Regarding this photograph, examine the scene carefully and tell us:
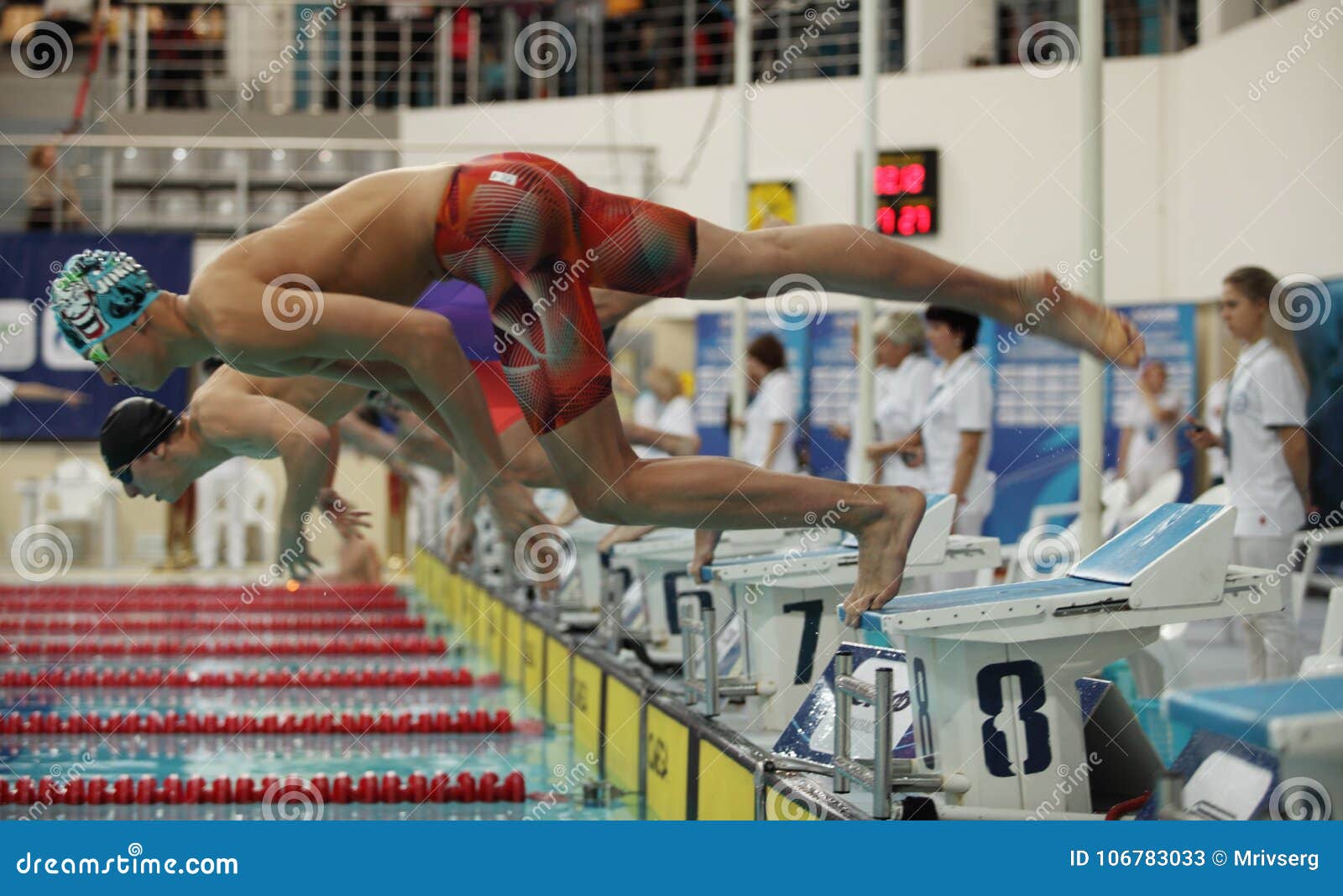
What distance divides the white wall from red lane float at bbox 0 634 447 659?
17.4 feet

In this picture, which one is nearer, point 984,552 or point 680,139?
point 984,552

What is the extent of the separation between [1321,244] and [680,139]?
5.77m

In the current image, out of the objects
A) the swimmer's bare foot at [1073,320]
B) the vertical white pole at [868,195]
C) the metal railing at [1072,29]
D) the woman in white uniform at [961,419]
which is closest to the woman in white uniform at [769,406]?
the vertical white pole at [868,195]

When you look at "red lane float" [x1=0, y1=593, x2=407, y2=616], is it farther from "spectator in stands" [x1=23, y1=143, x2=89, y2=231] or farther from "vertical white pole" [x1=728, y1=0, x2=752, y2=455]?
"spectator in stands" [x1=23, y1=143, x2=89, y2=231]

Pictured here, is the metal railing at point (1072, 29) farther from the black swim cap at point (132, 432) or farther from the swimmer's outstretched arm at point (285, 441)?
the black swim cap at point (132, 432)

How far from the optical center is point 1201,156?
10.1 meters

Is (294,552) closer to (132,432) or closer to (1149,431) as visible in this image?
(132,432)

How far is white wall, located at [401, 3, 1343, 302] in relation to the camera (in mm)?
8555

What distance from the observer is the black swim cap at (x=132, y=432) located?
4.26 meters

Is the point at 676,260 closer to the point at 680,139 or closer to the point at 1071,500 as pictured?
the point at 1071,500

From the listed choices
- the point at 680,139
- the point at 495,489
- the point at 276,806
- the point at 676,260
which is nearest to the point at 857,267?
the point at 676,260

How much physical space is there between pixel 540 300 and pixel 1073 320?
1.06 meters

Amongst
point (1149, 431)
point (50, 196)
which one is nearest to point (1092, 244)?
point (1149, 431)

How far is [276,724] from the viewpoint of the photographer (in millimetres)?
5719
